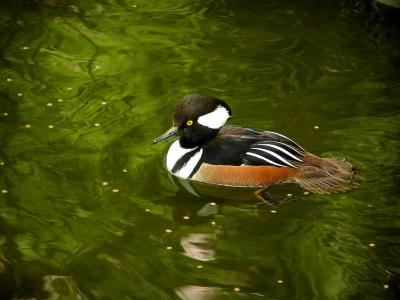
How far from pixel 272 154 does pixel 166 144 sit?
131cm

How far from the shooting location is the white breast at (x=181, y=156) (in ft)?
25.6

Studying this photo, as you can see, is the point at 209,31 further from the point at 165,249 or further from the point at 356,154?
the point at 165,249

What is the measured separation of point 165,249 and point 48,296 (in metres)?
1.05

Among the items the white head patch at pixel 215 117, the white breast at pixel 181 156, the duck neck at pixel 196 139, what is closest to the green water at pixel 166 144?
the white breast at pixel 181 156

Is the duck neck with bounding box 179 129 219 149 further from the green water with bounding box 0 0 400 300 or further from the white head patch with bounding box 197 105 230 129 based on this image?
the green water with bounding box 0 0 400 300

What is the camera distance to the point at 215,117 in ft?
25.6

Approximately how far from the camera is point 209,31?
10.7 meters

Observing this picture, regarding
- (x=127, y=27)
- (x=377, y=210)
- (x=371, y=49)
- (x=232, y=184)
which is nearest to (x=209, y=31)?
(x=127, y=27)

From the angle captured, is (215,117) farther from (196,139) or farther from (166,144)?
(166,144)

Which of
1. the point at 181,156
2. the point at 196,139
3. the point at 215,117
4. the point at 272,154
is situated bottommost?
the point at 181,156

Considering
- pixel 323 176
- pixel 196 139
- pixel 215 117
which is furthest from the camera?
pixel 196 139

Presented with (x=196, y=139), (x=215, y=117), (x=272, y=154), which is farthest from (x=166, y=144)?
(x=272, y=154)

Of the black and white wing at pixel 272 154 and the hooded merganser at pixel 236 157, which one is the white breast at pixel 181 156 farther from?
the black and white wing at pixel 272 154

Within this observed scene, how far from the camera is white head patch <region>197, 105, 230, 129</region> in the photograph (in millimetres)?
7783
